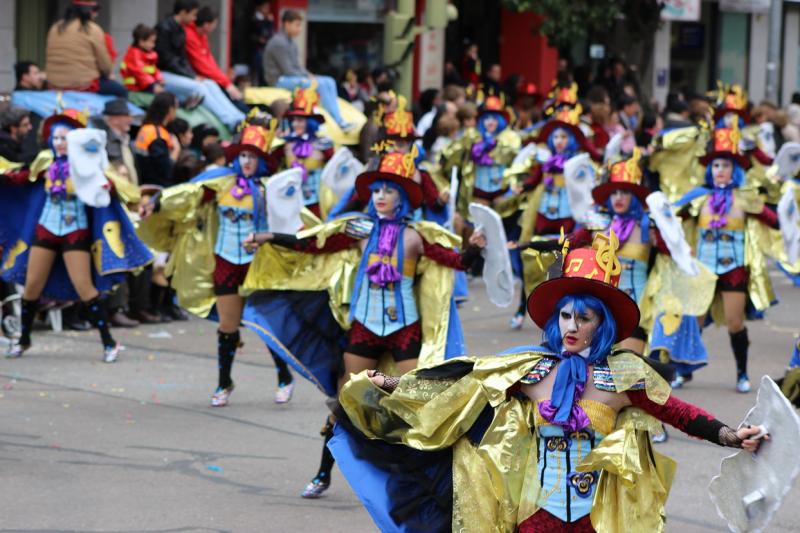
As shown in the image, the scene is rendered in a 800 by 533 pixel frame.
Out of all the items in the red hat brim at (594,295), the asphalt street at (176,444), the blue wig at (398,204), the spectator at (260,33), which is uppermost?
the spectator at (260,33)

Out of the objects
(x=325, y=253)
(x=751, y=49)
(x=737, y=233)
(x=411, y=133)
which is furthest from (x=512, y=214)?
(x=751, y=49)

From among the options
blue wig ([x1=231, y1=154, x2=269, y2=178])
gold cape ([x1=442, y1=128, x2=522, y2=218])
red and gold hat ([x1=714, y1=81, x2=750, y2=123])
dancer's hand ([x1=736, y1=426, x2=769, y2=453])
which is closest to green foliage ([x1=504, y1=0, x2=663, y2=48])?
red and gold hat ([x1=714, y1=81, x2=750, y2=123])

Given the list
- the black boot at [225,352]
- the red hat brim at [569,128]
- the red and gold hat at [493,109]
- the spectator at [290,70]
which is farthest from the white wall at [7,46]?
the black boot at [225,352]

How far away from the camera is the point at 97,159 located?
11.4 m

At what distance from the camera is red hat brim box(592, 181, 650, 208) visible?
982cm

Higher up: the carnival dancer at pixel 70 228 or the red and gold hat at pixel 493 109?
the red and gold hat at pixel 493 109

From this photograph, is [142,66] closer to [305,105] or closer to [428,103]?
[305,105]

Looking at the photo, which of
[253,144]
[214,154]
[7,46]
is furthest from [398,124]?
[7,46]

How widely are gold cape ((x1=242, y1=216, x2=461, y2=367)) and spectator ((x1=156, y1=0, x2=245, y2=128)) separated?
7805mm

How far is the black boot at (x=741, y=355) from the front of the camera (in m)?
11.4

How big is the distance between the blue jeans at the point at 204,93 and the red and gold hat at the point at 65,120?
492 centimetres

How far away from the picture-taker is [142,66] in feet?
52.9

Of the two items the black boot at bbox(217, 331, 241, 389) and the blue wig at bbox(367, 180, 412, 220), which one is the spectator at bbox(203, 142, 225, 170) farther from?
the blue wig at bbox(367, 180, 412, 220)

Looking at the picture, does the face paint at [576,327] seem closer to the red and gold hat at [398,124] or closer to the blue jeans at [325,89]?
the red and gold hat at [398,124]
